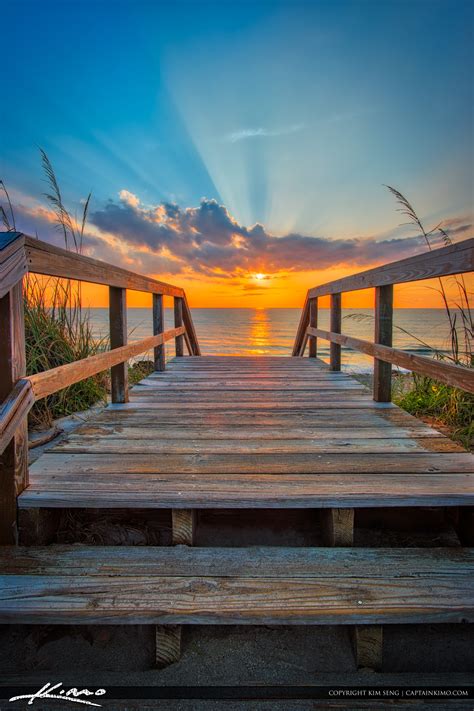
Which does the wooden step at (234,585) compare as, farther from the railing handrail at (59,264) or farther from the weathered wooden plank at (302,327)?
the weathered wooden plank at (302,327)

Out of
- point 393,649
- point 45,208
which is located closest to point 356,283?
point 393,649

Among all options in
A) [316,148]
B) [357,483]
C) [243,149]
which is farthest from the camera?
[243,149]

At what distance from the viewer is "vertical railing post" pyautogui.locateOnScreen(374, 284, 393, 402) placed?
2525 millimetres

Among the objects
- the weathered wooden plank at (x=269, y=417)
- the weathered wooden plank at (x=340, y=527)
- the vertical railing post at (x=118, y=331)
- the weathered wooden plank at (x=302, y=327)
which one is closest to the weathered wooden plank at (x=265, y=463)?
the weathered wooden plank at (x=340, y=527)

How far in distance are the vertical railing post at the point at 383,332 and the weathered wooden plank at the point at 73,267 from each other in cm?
190

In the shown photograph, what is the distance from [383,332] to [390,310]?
0.56 ft

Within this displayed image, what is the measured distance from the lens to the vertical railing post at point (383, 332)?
253 centimetres

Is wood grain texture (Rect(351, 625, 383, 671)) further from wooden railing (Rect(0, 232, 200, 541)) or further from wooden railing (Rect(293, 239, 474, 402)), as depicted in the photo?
wooden railing (Rect(0, 232, 200, 541))

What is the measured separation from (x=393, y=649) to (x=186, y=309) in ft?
16.0

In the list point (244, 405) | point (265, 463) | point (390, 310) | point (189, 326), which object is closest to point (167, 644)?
point (265, 463)

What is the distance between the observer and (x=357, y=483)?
56.1 inches

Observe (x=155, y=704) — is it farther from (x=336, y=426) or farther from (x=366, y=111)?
(x=366, y=111)

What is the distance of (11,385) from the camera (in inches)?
49.6

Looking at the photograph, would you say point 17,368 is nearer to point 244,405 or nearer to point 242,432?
point 242,432
